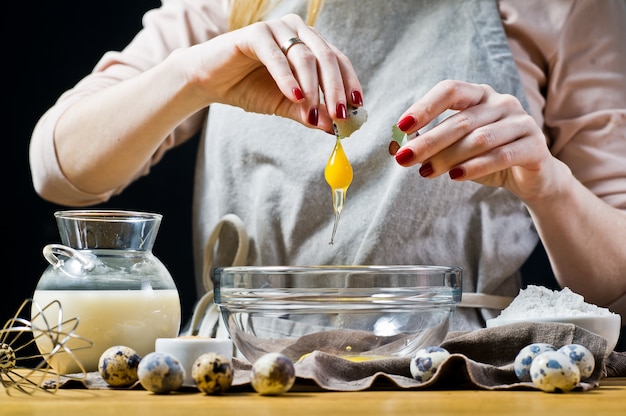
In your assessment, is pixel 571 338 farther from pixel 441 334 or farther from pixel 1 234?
pixel 1 234

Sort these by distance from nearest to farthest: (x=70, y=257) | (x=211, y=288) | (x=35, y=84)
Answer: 1. (x=70, y=257)
2. (x=211, y=288)
3. (x=35, y=84)

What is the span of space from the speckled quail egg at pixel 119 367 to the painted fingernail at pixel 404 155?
1.27 ft

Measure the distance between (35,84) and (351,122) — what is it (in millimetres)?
1491

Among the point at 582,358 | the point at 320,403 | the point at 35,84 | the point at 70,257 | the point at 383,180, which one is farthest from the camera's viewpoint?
the point at 35,84

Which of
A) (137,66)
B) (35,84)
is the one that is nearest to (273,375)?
(137,66)

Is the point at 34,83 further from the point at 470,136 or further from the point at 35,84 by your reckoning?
the point at 470,136

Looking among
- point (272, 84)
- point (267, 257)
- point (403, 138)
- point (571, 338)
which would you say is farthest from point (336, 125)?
point (267, 257)

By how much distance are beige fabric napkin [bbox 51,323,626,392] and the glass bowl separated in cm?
4

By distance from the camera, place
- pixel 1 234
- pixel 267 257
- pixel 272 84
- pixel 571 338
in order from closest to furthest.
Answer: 1. pixel 571 338
2. pixel 272 84
3. pixel 267 257
4. pixel 1 234

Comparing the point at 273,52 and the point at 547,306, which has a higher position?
the point at 273,52

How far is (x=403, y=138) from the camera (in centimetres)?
103

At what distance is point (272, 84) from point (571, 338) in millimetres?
527

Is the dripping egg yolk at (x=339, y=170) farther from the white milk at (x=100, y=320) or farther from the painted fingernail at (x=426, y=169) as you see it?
the white milk at (x=100, y=320)

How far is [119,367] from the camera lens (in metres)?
0.77
